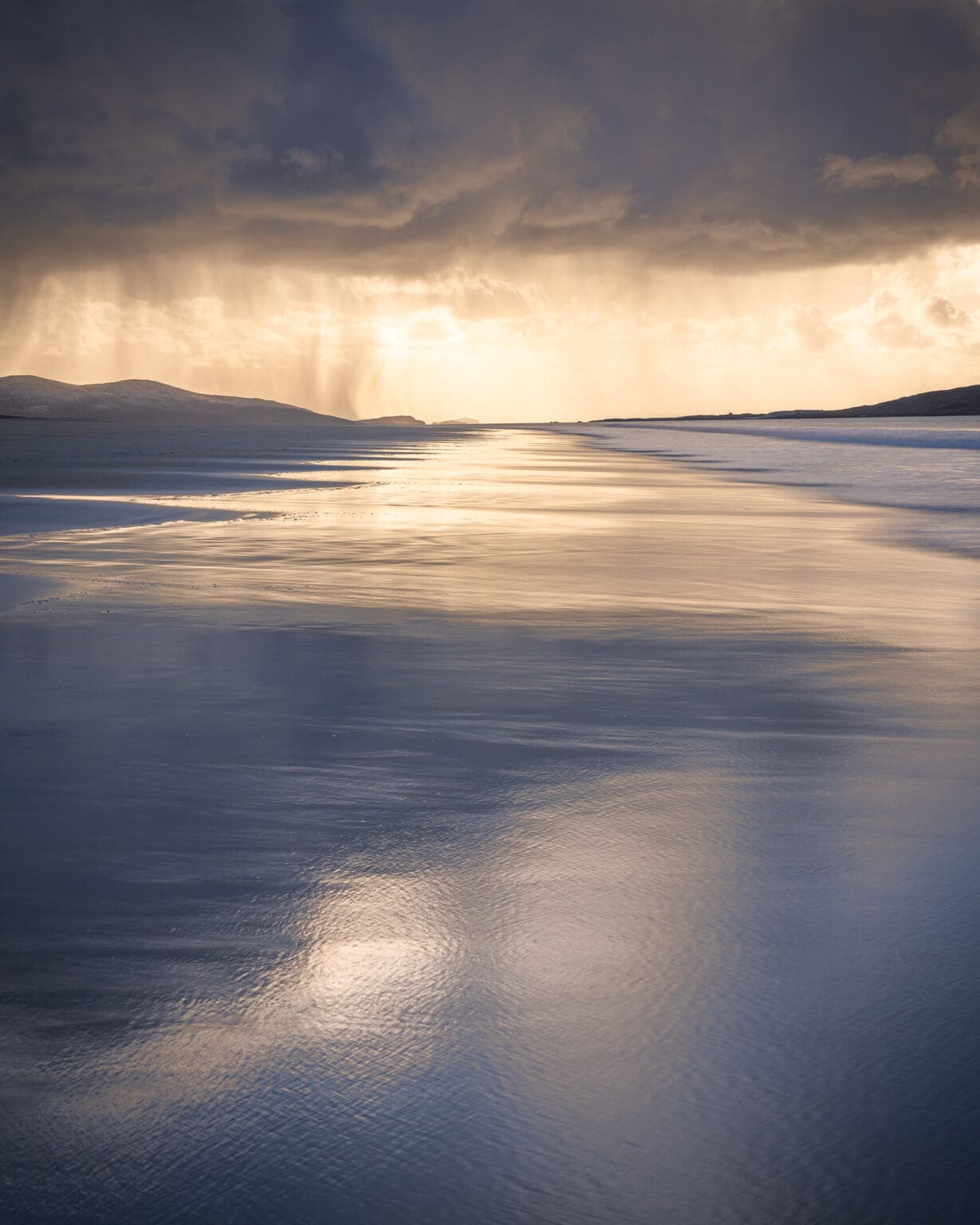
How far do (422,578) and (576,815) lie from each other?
6.83m

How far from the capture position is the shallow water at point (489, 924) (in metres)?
2.50

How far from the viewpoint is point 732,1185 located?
8.07 ft

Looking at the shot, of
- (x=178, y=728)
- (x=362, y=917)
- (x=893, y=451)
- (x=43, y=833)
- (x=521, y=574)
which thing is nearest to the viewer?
(x=362, y=917)

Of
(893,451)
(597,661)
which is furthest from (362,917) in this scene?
(893,451)

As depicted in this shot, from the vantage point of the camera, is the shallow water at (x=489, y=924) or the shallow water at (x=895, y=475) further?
the shallow water at (x=895, y=475)

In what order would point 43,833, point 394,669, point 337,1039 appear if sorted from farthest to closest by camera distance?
point 394,669, point 43,833, point 337,1039

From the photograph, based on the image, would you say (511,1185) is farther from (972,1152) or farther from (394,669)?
(394,669)

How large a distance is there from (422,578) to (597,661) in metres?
3.98

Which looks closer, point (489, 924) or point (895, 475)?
point (489, 924)

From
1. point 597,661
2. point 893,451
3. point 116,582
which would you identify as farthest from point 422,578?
point 893,451

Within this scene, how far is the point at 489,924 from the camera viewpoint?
357 centimetres

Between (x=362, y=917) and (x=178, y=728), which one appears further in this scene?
(x=178, y=728)

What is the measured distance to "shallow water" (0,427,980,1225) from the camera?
2500 mm

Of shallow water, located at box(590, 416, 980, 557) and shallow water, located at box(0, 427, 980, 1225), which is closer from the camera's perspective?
shallow water, located at box(0, 427, 980, 1225)
